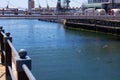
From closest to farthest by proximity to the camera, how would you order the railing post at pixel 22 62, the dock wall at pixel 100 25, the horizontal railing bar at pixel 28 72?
the horizontal railing bar at pixel 28 72
the railing post at pixel 22 62
the dock wall at pixel 100 25

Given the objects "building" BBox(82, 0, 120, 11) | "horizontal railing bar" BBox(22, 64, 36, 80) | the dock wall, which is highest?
"building" BBox(82, 0, 120, 11)

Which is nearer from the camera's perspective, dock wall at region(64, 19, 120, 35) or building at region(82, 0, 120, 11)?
dock wall at region(64, 19, 120, 35)

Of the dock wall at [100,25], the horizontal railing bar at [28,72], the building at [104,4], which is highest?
the building at [104,4]

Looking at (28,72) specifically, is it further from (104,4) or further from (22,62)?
(104,4)

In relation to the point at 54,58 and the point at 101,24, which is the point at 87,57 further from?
the point at 101,24

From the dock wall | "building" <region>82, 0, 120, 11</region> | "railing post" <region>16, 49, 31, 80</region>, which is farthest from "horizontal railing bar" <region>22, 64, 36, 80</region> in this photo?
"building" <region>82, 0, 120, 11</region>

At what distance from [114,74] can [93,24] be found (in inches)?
1973

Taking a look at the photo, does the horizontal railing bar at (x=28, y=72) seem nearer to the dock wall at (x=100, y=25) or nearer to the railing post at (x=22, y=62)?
the railing post at (x=22, y=62)

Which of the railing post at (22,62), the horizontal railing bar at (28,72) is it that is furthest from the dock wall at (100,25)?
the horizontal railing bar at (28,72)

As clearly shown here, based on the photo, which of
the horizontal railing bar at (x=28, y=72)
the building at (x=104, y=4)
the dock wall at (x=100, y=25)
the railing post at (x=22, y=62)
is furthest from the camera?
the building at (x=104, y=4)

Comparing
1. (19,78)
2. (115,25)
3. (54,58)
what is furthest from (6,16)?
(19,78)

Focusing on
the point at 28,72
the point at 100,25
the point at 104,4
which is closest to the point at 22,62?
the point at 28,72

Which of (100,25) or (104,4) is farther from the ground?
(104,4)

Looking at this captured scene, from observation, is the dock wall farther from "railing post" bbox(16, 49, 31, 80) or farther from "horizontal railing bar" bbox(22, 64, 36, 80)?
"horizontal railing bar" bbox(22, 64, 36, 80)
